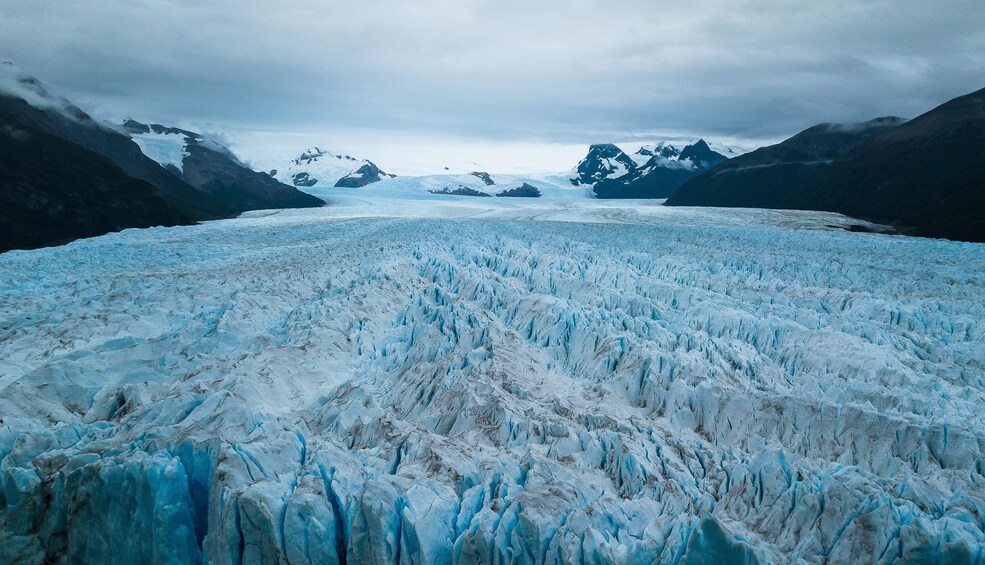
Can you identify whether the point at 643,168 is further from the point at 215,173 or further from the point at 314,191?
the point at 215,173

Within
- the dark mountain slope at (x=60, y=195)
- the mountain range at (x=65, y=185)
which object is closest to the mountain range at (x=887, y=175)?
the dark mountain slope at (x=60, y=195)

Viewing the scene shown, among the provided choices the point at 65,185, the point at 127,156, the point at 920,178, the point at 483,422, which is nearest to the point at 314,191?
the point at 127,156

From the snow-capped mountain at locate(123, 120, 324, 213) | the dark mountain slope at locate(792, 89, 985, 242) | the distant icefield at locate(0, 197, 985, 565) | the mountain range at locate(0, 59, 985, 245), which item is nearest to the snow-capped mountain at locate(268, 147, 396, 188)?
the mountain range at locate(0, 59, 985, 245)

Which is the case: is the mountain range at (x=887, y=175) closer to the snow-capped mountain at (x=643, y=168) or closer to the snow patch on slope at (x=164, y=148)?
the snow-capped mountain at (x=643, y=168)

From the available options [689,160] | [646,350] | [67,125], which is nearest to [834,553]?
[646,350]

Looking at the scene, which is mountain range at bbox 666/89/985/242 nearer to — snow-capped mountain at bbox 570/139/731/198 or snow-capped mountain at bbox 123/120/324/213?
snow-capped mountain at bbox 570/139/731/198
